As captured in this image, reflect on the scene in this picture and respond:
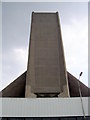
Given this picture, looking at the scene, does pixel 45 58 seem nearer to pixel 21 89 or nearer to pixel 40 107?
pixel 21 89

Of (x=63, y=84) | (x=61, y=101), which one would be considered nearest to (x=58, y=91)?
(x=63, y=84)

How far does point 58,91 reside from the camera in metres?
27.6

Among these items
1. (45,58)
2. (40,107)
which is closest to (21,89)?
(45,58)

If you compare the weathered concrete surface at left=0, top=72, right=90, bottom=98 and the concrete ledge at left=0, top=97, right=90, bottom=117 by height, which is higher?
the weathered concrete surface at left=0, top=72, right=90, bottom=98

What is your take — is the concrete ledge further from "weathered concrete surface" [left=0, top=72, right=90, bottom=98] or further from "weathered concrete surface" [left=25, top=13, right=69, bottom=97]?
"weathered concrete surface" [left=0, top=72, right=90, bottom=98]

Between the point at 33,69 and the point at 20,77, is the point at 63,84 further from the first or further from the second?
the point at 20,77

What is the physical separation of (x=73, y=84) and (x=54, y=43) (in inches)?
415

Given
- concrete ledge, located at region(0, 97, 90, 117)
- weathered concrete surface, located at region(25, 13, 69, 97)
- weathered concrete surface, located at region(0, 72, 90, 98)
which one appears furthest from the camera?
weathered concrete surface, located at region(0, 72, 90, 98)

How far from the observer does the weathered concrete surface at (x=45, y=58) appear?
27.8 meters

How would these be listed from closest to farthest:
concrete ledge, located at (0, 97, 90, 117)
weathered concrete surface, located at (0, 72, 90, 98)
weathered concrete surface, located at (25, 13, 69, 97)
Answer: concrete ledge, located at (0, 97, 90, 117) < weathered concrete surface, located at (25, 13, 69, 97) < weathered concrete surface, located at (0, 72, 90, 98)

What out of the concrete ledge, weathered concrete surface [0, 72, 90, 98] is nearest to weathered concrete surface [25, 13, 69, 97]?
the concrete ledge

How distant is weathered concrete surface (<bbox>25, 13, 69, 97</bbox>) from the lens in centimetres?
2777

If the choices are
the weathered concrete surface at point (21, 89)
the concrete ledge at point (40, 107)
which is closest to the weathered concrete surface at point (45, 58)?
the concrete ledge at point (40, 107)

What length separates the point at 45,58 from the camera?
97.3 ft
